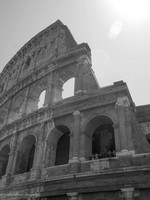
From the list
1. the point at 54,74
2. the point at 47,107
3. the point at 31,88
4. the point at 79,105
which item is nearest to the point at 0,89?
the point at 31,88

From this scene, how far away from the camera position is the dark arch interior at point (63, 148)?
12.2 metres

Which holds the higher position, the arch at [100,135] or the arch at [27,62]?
the arch at [27,62]

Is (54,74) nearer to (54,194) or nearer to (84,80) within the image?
(84,80)

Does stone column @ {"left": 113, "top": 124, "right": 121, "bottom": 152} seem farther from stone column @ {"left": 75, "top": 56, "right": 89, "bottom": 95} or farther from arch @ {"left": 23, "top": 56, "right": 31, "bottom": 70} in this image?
arch @ {"left": 23, "top": 56, "right": 31, "bottom": 70}

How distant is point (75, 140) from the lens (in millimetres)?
10742

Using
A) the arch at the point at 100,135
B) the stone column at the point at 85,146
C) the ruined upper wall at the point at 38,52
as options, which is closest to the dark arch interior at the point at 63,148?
the arch at the point at 100,135

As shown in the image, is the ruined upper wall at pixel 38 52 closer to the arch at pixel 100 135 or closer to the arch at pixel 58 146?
the arch at pixel 58 146

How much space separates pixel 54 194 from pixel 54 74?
8.64 meters

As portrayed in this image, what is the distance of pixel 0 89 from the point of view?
76.8 feet

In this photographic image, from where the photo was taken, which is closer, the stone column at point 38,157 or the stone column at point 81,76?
the stone column at point 38,157

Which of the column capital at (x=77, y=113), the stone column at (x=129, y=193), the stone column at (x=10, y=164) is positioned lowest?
the stone column at (x=129, y=193)

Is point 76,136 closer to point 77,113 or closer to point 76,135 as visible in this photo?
point 76,135

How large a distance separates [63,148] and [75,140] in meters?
2.17

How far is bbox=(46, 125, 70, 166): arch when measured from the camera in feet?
38.7
